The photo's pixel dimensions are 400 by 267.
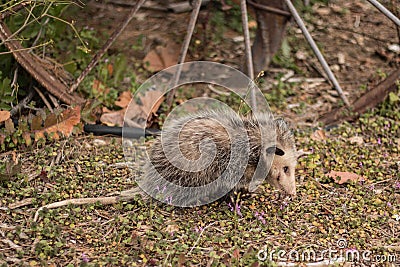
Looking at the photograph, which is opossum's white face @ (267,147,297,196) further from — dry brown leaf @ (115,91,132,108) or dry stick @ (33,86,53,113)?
dry stick @ (33,86,53,113)

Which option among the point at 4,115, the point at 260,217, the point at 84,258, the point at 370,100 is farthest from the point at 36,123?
the point at 370,100

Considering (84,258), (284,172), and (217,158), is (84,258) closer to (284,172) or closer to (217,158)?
(217,158)

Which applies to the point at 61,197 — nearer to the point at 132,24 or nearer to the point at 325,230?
the point at 325,230

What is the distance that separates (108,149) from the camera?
434cm

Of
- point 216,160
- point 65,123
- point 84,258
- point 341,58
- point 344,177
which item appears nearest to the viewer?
point 84,258

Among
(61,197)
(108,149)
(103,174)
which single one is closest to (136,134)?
(108,149)

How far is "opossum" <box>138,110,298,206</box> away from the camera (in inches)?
141

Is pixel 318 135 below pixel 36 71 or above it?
below

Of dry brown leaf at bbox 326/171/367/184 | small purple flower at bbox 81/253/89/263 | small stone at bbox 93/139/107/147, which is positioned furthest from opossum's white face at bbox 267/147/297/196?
small stone at bbox 93/139/107/147

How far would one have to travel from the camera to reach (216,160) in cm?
358

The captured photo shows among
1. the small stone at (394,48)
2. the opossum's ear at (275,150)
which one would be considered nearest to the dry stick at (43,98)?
the opossum's ear at (275,150)

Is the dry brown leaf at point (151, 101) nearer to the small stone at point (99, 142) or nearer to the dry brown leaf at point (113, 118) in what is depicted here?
the dry brown leaf at point (113, 118)

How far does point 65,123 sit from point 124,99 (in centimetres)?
68

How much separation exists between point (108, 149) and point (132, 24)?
214 cm
